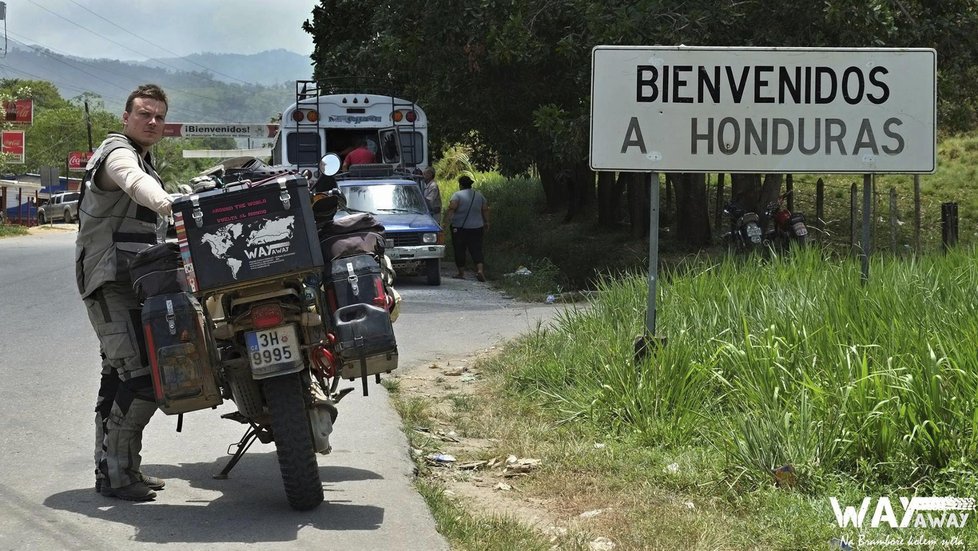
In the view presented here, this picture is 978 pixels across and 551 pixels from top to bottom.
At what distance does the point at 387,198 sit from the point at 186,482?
13151 millimetres

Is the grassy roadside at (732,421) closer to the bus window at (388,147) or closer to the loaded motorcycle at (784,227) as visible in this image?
the loaded motorcycle at (784,227)

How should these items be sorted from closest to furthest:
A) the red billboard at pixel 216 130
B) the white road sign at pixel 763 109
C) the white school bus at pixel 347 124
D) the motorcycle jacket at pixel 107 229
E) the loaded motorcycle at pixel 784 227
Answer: the motorcycle jacket at pixel 107 229 < the white road sign at pixel 763 109 < the loaded motorcycle at pixel 784 227 < the white school bus at pixel 347 124 < the red billboard at pixel 216 130

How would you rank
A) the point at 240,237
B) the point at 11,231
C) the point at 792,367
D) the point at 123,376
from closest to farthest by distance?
the point at 240,237 → the point at 123,376 → the point at 792,367 → the point at 11,231

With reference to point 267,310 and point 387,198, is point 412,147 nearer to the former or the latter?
point 387,198

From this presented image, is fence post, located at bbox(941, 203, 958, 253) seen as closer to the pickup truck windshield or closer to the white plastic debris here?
the pickup truck windshield

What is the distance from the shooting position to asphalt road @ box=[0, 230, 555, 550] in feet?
17.2

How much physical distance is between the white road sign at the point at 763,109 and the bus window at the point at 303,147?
14148 mm

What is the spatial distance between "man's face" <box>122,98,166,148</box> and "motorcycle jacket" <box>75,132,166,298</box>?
56 millimetres

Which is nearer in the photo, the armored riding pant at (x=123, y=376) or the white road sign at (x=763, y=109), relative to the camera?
the armored riding pant at (x=123, y=376)

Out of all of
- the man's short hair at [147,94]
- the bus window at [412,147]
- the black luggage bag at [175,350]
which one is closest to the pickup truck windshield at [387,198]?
the bus window at [412,147]

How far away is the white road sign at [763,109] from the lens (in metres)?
8.38

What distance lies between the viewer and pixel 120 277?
223 inches

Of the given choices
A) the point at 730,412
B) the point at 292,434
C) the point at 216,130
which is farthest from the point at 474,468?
the point at 216,130

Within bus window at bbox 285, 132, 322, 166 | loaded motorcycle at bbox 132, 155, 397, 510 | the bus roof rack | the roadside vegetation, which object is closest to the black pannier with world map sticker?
loaded motorcycle at bbox 132, 155, 397, 510
